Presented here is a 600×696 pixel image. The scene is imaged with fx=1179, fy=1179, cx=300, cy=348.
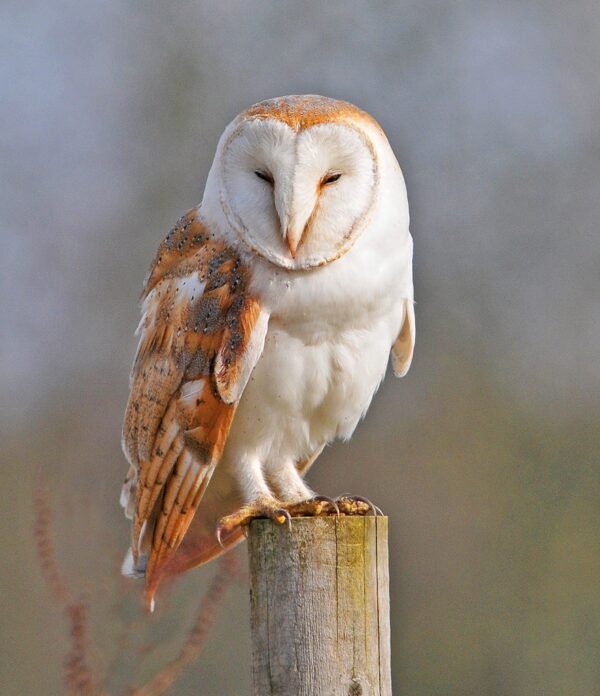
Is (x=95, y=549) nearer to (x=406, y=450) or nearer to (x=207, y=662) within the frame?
(x=207, y=662)

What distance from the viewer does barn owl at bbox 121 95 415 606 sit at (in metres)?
2.90

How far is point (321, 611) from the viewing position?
2383mm

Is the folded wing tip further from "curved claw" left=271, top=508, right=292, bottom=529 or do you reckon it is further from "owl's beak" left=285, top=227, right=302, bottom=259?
"owl's beak" left=285, top=227, right=302, bottom=259

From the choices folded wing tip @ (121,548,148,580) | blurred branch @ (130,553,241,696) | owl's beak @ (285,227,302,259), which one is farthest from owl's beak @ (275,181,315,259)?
folded wing tip @ (121,548,148,580)

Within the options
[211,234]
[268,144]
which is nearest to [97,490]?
[211,234]

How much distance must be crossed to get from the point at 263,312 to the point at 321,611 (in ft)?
2.71

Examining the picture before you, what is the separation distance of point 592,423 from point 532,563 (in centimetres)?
167

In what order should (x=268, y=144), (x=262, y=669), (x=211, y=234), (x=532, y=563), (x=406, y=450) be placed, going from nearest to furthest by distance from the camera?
1. (x=262, y=669)
2. (x=268, y=144)
3. (x=211, y=234)
4. (x=532, y=563)
5. (x=406, y=450)

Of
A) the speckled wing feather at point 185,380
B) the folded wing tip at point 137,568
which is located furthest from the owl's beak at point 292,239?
the folded wing tip at point 137,568

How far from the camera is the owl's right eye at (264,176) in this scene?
2957 mm

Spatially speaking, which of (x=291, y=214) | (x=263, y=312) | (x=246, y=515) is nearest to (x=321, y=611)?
(x=246, y=515)

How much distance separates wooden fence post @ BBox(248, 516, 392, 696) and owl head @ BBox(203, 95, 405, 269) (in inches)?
29.6

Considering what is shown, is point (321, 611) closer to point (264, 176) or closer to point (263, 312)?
point (263, 312)

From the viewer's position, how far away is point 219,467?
3.23m
